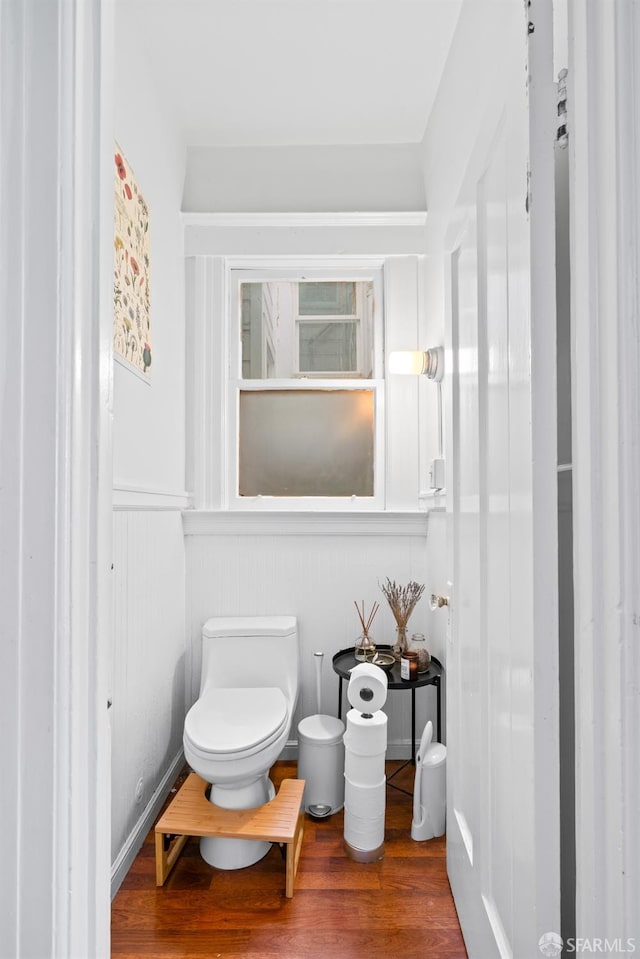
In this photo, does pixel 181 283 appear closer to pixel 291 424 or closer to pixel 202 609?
pixel 291 424

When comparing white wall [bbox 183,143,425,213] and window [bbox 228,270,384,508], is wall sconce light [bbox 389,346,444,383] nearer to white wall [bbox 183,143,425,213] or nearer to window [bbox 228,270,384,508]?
window [bbox 228,270,384,508]

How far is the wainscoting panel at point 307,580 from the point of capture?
7.46 ft

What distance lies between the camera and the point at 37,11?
24.0 inches

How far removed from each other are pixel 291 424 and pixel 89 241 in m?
1.78

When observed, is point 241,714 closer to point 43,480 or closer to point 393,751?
point 393,751

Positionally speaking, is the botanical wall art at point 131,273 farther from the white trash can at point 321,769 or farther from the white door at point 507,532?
the white trash can at point 321,769

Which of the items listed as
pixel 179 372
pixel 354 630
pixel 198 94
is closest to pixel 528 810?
pixel 354 630

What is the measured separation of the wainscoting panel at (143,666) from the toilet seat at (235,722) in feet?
0.59

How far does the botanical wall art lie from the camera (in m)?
1.58

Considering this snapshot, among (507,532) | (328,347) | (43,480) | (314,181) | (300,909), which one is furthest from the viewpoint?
(328,347)

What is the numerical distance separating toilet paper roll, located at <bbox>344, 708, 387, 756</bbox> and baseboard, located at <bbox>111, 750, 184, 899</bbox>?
0.72m

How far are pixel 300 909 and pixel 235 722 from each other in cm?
51

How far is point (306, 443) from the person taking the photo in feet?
7.93

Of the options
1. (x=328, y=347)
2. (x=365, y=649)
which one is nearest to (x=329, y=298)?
(x=328, y=347)
